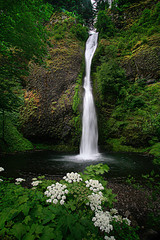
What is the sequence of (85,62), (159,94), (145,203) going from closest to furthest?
(145,203), (159,94), (85,62)

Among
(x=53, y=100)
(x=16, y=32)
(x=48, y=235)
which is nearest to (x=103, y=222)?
(x=48, y=235)

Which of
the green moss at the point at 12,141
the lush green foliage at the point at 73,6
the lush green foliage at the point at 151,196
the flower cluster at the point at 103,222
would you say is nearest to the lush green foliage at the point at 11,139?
the green moss at the point at 12,141

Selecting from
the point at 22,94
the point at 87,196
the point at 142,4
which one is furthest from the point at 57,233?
the point at 142,4

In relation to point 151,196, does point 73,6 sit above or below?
above

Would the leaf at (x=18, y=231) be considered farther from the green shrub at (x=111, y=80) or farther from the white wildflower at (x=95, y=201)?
the green shrub at (x=111, y=80)

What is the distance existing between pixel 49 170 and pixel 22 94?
29.3 ft

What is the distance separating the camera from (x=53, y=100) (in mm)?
9914

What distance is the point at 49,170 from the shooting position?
4.16m

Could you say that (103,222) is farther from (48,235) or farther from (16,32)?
(16,32)

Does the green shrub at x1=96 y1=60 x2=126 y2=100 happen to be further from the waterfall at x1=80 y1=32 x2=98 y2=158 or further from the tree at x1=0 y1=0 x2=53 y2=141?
the tree at x1=0 y1=0 x2=53 y2=141

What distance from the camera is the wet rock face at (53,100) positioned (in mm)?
9020

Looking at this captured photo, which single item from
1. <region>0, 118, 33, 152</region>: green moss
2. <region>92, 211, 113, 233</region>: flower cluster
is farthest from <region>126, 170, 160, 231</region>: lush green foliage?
<region>0, 118, 33, 152</region>: green moss

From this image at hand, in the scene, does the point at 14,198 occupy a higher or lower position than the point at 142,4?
lower

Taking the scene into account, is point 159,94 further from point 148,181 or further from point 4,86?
point 4,86
